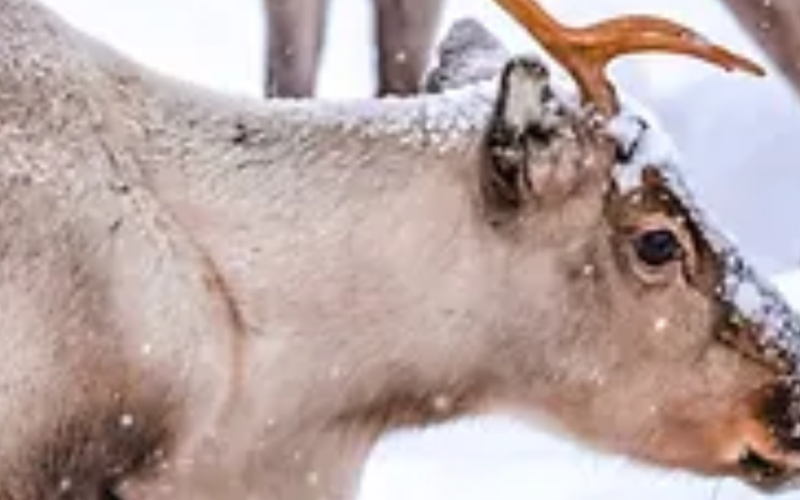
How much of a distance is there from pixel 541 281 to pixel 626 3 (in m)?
3.60

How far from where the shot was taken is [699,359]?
331 centimetres

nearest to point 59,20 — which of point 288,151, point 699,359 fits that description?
point 288,151

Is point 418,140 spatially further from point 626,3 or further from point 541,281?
point 626,3

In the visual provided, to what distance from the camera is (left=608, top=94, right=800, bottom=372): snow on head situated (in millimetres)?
3229

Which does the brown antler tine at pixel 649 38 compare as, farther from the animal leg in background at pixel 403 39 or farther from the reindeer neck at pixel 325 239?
the animal leg in background at pixel 403 39

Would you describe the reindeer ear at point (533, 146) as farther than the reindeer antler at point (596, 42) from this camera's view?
No

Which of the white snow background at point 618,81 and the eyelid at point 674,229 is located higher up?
the eyelid at point 674,229

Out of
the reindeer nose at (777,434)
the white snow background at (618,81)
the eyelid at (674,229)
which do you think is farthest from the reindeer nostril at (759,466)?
the eyelid at (674,229)

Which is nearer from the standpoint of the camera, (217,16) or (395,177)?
(395,177)

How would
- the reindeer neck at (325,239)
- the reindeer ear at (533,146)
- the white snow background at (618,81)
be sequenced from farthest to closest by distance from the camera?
the white snow background at (618,81) → the reindeer neck at (325,239) → the reindeer ear at (533,146)

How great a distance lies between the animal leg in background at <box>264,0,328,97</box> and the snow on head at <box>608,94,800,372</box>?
204 cm

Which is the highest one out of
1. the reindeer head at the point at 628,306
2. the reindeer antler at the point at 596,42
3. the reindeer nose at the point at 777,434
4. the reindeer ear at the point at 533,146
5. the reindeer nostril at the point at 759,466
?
the reindeer antler at the point at 596,42

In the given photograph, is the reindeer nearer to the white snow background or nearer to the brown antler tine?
the white snow background

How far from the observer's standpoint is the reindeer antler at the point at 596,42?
127 inches
